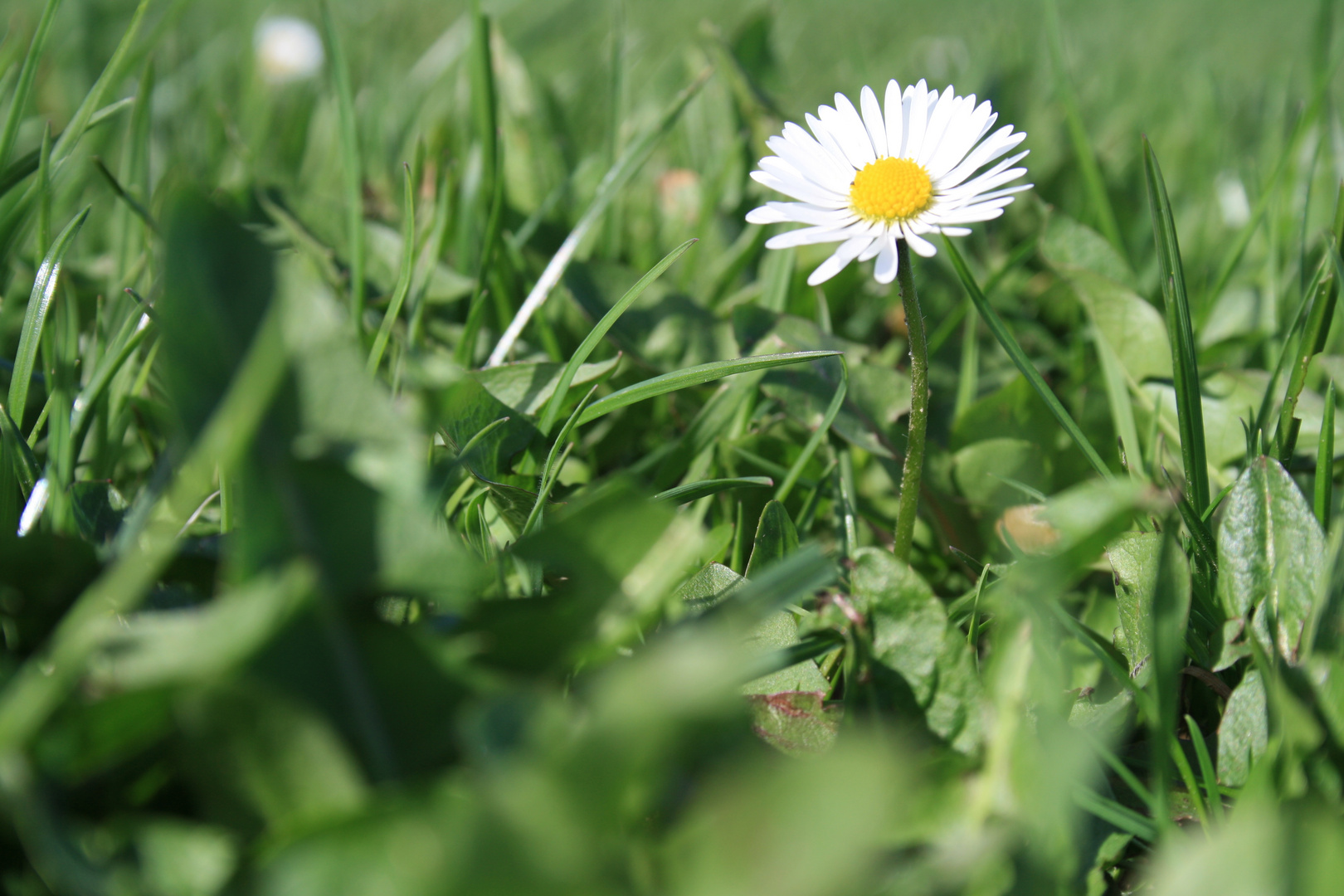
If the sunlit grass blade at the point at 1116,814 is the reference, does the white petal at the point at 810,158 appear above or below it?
above

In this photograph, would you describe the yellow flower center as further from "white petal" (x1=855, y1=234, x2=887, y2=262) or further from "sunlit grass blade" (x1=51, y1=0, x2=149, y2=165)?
"sunlit grass blade" (x1=51, y1=0, x2=149, y2=165)

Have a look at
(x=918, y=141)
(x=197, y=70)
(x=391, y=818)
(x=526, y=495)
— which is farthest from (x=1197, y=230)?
(x=197, y=70)

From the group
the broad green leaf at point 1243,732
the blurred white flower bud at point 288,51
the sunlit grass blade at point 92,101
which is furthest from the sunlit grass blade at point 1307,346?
the blurred white flower bud at point 288,51

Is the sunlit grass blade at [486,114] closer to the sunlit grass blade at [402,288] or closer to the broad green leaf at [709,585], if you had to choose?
the sunlit grass blade at [402,288]

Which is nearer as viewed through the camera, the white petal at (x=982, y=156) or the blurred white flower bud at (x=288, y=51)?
the white petal at (x=982, y=156)

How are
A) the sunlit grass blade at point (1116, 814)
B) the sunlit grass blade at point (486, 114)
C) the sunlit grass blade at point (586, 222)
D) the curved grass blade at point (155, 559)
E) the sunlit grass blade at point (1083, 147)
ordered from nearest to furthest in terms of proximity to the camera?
the curved grass blade at point (155, 559), the sunlit grass blade at point (1116, 814), the sunlit grass blade at point (586, 222), the sunlit grass blade at point (486, 114), the sunlit grass blade at point (1083, 147)

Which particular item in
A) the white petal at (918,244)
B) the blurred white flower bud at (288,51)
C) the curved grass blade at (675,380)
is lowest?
the curved grass blade at (675,380)

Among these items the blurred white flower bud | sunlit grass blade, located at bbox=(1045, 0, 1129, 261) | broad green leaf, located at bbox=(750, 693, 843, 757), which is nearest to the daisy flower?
broad green leaf, located at bbox=(750, 693, 843, 757)
